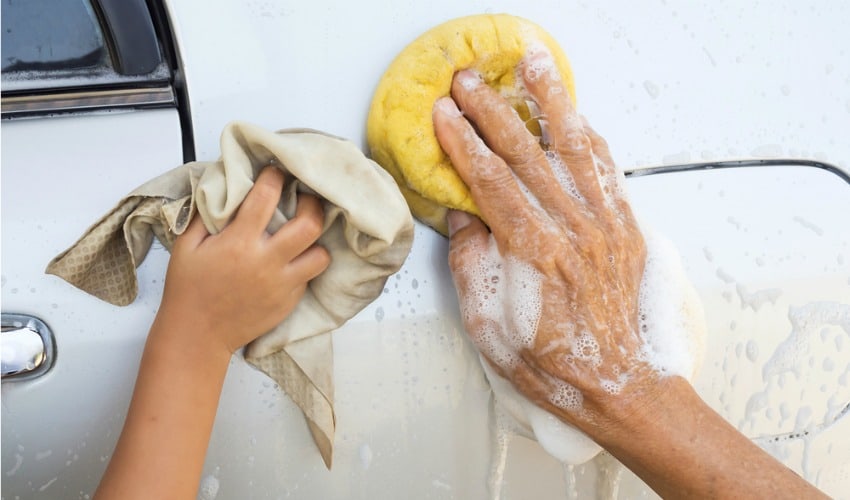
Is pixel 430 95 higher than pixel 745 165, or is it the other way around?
pixel 430 95

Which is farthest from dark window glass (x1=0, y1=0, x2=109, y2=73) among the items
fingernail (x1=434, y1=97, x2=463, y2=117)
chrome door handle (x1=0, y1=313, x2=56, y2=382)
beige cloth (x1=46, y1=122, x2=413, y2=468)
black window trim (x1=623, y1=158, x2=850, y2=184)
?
black window trim (x1=623, y1=158, x2=850, y2=184)

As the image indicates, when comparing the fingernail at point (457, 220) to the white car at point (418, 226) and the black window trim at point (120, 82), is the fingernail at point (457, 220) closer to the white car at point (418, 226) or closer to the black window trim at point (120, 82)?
the white car at point (418, 226)

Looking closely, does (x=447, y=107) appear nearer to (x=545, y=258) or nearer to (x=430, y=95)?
(x=430, y=95)

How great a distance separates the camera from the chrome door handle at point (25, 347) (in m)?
0.87

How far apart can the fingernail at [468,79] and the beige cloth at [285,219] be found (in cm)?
20

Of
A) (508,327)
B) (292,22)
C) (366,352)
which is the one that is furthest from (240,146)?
(508,327)

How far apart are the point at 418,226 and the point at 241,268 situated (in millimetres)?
271

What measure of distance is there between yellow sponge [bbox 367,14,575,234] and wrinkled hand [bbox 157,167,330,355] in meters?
0.16

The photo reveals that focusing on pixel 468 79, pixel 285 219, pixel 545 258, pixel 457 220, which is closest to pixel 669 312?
pixel 545 258

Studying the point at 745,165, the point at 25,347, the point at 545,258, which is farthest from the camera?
the point at 745,165

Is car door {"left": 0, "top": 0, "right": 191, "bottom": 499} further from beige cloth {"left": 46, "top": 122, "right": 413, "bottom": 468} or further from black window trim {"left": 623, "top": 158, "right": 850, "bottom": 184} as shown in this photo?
black window trim {"left": 623, "top": 158, "right": 850, "bottom": 184}

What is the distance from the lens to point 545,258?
3.25ft

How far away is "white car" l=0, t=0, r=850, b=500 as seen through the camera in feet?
2.97

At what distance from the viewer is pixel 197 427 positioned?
891 mm
